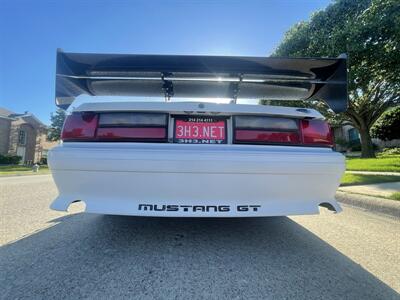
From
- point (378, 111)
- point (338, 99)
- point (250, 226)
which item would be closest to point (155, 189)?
point (250, 226)

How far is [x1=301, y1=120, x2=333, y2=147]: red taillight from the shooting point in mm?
2422

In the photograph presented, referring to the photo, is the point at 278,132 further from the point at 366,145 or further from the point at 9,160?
the point at 9,160

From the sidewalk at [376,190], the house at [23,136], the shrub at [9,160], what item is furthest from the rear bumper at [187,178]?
the house at [23,136]

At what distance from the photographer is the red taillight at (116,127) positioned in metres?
2.31

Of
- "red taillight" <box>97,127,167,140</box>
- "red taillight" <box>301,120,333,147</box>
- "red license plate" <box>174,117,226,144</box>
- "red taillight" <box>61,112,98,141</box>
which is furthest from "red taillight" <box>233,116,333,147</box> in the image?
"red taillight" <box>61,112,98,141</box>

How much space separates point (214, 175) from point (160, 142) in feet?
1.76

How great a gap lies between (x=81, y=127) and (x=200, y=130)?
99 centimetres

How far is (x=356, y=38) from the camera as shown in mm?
9273

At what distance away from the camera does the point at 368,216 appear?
405cm

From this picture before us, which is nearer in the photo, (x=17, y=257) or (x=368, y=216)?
(x=17, y=257)

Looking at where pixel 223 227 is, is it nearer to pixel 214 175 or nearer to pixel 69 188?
pixel 214 175

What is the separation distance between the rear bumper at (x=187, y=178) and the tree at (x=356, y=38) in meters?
8.29

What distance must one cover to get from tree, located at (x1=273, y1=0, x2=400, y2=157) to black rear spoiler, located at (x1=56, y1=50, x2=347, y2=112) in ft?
22.4

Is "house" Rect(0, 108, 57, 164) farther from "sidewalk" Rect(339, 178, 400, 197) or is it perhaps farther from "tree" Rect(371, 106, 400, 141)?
"tree" Rect(371, 106, 400, 141)
